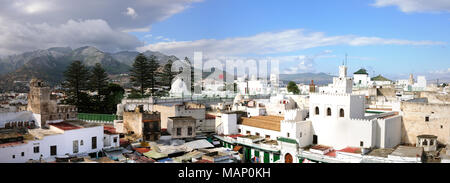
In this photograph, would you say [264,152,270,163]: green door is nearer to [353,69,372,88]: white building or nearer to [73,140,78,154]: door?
[73,140,78,154]: door

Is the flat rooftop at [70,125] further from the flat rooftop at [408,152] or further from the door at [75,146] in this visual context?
the flat rooftop at [408,152]

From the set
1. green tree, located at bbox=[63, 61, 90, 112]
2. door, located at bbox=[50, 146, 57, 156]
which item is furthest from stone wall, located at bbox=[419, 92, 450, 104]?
green tree, located at bbox=[63, 61, 90, 112]

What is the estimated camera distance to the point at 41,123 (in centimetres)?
1457

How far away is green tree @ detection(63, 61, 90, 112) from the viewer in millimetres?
24266

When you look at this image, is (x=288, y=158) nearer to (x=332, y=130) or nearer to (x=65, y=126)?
(x=332, y=130)

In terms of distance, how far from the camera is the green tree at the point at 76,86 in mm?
24266

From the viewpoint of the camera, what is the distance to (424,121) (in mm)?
15445

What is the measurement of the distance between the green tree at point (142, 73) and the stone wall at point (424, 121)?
844 inches

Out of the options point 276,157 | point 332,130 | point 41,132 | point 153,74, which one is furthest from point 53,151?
point 153,74

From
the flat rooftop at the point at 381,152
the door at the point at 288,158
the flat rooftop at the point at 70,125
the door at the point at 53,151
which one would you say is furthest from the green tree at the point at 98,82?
the flat rooftop at the point at 381,152

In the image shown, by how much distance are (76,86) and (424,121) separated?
23147 mm
